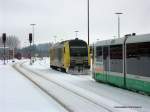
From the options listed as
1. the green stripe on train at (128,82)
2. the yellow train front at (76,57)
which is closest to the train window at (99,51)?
the green stripe on train at (128,82)

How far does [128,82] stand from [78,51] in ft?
67.6

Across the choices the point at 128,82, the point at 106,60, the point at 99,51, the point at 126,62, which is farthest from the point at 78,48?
the point at 128,82

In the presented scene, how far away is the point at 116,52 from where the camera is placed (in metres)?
23.1

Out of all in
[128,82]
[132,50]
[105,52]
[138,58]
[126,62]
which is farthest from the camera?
[105,52]

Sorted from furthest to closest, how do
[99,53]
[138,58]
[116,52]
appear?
[99,53] → [116,52] → [138,58]

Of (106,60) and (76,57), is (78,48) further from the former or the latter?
(106,60)

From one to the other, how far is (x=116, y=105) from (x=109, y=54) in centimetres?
916

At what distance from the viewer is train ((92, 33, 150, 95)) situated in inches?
741

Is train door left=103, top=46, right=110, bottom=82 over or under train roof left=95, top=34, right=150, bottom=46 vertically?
under

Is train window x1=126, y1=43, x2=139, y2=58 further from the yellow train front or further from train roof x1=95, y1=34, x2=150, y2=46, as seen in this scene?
the yellow train front

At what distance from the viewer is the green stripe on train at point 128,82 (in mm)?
18584

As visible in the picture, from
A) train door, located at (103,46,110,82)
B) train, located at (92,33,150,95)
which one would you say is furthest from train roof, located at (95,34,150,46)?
train door, located at (103,46,110,82)

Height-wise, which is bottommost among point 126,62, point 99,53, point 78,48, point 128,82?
point 128,82

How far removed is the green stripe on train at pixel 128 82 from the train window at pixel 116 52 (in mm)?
1045
